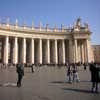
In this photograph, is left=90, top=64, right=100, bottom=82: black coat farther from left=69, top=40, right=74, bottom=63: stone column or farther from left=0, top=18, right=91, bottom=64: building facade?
left=69, top=40, right=74, bottom=63: stone column

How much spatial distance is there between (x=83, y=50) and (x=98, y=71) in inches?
2394

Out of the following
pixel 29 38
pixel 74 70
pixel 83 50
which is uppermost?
pixel 29 38

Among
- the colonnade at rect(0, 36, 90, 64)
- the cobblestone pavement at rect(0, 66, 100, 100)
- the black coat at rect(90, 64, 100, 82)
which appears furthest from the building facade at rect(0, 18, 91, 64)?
the black coat at rect(90, 64, 100, 82)

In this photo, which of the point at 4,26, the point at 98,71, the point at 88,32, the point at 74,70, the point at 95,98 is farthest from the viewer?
the point at 88,32

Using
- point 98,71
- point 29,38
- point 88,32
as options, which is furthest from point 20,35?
point 98,71

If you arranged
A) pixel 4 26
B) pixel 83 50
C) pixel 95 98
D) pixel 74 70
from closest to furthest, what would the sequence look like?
pixel 95 98, pixel 74 70, pixel 4 26, pixel 83 50

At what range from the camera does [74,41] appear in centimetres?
6706

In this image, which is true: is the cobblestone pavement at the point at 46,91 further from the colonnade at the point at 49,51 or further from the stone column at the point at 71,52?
the stone column at the point at 71,52

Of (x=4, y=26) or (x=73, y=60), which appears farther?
(x=73, y=60)

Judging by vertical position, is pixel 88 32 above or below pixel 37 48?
above

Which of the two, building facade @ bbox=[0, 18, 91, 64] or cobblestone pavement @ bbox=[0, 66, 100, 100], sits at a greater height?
building facade @ bbox=[0, 18, 91, 64]

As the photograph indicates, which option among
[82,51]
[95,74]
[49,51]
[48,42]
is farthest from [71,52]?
[95,74]

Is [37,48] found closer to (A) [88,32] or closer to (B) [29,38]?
(B) [29,38]

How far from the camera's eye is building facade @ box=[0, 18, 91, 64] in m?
62.0
